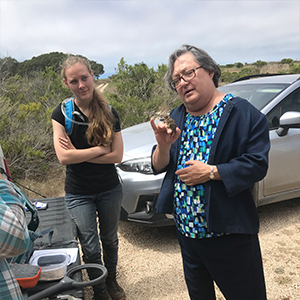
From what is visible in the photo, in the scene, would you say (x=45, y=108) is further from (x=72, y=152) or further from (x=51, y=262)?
(x=51, y=262)

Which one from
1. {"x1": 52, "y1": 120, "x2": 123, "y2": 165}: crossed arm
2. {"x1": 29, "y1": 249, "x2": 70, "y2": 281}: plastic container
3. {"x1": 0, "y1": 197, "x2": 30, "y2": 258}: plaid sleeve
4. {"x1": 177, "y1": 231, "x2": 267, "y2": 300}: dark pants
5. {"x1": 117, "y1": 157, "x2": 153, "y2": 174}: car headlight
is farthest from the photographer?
{"x1": 117, "y1": 157, "x2": 153, "y2": 174}: car headlight

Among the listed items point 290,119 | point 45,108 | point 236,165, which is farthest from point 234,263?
point 45,108

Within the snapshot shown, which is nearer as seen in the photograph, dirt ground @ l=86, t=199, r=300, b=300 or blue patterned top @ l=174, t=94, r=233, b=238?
blue patterned top @ l=174, t=94, r=233, b=238

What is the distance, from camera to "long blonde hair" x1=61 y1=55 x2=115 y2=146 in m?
2.25

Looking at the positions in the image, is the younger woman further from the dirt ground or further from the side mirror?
the side mirror

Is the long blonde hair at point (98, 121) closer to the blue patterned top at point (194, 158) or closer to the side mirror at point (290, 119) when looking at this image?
the blue patterned top at point (194, 158)

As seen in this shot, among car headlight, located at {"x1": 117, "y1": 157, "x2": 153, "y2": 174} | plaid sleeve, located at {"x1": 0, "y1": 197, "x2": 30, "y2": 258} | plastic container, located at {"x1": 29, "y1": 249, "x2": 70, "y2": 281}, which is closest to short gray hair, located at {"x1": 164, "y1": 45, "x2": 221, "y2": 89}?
Result: plaid sleeve, located at {"x1": 0, "y1": 197, "x2": 30, "y2": 258}

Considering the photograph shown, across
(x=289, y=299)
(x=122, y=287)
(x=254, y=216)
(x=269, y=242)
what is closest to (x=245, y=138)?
(x=254, y=216)

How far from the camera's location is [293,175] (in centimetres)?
371

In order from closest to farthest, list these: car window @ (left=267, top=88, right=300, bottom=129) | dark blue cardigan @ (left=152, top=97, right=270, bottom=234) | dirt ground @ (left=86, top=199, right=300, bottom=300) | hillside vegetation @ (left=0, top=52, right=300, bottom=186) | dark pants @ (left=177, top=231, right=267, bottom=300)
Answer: dark blue cardigan @ (left=152, top=97, right=270, bottom=234) → dark pants @ (left=177, top=231, right=267, bottom=300) → dirt ground @ (left=86, top=199, right=300, bottom=300) → car window @ (left=267, top=88, right=300, bottom=129) → hillside vegetation @ (left=0, top=52, right=300, bottom=186)

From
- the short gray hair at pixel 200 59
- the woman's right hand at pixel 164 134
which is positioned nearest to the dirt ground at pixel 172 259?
the woman's right hand at pixel 164 134

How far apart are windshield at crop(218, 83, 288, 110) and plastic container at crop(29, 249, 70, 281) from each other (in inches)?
109

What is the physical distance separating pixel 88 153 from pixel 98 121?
0.26 m

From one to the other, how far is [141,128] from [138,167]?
1.15 meters
